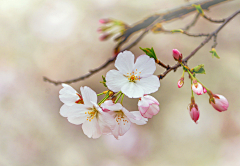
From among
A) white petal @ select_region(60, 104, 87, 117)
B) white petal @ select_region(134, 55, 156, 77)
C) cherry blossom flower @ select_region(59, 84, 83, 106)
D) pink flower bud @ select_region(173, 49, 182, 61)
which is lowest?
white petal @ select_region(60, 104, 87, 117)

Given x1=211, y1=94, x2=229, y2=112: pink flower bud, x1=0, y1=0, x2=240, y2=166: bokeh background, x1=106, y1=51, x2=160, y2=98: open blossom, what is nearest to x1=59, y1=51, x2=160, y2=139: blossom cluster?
x1=106, y1=51, x2=160, y2=98: open blossom

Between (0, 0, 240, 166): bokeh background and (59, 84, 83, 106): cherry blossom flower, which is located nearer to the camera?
(59, 84, 83, 106): cherry blossom flower

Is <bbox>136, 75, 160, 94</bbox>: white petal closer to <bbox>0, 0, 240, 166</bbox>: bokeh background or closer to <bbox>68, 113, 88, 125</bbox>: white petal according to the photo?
<bbox>68, 113, 88, 125</bbox>: white petal

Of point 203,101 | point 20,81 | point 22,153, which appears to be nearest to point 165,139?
point 203,101

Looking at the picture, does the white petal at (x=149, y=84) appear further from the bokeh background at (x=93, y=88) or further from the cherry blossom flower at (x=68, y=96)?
the bokeh background at (x=93, y=88)

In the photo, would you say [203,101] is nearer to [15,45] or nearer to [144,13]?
[144,13]

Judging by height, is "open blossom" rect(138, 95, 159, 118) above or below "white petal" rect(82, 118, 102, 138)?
above

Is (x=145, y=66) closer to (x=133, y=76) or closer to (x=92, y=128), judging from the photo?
(x=133, y=76)

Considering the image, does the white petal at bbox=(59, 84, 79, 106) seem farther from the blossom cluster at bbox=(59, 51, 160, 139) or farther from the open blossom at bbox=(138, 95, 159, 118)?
the open blossom at bbox=(138, 95, 159, 118)
